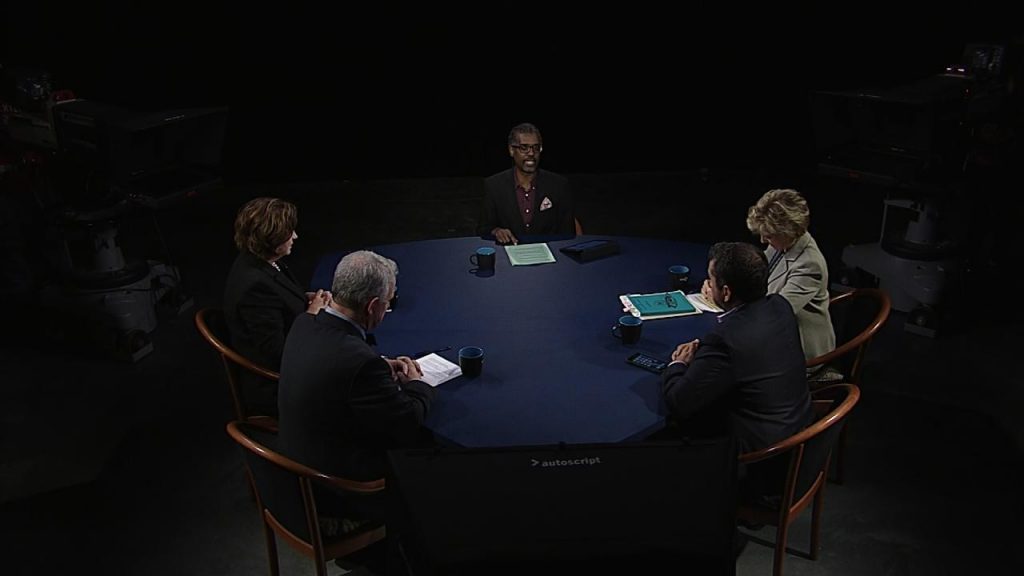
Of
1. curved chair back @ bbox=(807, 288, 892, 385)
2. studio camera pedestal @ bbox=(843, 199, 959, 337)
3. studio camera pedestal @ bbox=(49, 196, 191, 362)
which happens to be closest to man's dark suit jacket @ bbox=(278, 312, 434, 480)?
curved chair back @ bbox=(807, 288, 892, 385)

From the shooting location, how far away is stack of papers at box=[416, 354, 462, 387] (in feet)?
9.34

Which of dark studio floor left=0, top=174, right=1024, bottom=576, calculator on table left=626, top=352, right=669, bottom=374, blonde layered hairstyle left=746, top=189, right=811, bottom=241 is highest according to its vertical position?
blonde layered hairstyle left=746, top=189, right=811, bottom=241

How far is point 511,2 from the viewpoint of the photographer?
7270 mm

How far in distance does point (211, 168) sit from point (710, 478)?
4503mm

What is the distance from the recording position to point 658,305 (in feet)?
11.1

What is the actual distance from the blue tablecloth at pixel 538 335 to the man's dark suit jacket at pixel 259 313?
14.6 inches

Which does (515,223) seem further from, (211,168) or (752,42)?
(752,42)

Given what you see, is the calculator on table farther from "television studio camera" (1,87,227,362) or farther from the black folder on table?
"television studio camera" (1,87,227,362)

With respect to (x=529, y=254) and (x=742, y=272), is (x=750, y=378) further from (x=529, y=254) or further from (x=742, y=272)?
(x=529, y=254)

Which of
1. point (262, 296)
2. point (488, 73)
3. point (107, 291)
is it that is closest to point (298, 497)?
Answer: point (262, 296)

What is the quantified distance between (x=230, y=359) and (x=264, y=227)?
0.53m

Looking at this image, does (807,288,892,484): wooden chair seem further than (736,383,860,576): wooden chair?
Yes

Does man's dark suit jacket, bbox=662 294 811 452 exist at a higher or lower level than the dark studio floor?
higher

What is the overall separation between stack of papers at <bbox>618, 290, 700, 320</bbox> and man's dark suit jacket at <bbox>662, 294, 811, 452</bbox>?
0.65m
